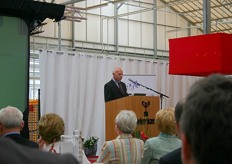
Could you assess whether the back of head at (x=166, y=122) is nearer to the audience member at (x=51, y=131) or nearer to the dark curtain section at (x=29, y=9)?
the audience member at (x=51, y=131)

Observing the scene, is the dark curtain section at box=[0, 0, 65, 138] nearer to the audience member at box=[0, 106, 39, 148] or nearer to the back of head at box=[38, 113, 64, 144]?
the audience member at box=[0, 106, 39, 148]

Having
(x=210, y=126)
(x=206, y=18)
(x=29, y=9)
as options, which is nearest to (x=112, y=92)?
(x=206, y=18)

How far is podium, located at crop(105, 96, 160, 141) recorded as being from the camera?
677cm

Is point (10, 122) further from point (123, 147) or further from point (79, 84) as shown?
point (79, 84)

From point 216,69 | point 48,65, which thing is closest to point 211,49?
point 216,69

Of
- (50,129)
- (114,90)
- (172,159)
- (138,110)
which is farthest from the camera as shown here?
(114,90)

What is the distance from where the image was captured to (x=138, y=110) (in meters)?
6.87

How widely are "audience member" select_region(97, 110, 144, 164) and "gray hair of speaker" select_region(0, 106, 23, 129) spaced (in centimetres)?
67

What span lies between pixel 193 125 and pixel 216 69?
4709 mm

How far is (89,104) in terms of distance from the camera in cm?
1009

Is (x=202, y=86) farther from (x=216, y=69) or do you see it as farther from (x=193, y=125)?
(x=216, y=69)

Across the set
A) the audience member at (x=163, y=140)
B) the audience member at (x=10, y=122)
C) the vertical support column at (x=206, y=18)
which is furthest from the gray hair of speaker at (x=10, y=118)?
the vertical support column at (x=206, y=18)

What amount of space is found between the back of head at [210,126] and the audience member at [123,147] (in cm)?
271

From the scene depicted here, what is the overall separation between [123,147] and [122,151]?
1.2 inches
